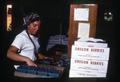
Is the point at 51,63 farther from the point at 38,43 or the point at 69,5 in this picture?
the point at 69,5

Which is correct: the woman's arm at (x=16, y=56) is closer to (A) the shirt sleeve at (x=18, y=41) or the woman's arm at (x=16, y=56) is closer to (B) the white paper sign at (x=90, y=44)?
(A) the shirt sleeve at (x=18, y=41)

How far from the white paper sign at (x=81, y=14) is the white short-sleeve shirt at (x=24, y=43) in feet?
1.92

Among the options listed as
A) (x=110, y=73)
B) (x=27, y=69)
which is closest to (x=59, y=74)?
(x=27, y=69)

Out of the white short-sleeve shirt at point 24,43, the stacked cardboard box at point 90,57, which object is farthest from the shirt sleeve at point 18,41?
the stacked cardboard box at point 90,57

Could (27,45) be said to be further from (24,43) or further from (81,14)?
(81,14)

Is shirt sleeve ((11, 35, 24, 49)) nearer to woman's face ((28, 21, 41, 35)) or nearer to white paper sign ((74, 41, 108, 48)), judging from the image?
woman's face ((28, 21, 41, 35))

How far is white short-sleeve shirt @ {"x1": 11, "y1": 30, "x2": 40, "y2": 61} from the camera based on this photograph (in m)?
3.61

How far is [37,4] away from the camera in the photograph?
3.53 meters

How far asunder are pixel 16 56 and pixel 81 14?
3.22 feet

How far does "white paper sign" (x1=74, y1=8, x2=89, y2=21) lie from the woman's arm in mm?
798

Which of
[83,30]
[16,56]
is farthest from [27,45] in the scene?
[83,30]

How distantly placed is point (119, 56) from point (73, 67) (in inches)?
23.8

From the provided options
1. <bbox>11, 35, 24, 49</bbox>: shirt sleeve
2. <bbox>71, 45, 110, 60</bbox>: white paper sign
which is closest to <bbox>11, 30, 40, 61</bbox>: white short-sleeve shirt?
<bbox>11, 35, 24, 49</bbox>: shirt sleeve

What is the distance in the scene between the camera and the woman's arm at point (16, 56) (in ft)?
11.9
